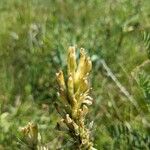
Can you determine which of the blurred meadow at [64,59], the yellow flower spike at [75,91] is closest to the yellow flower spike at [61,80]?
the yellow flower spike at [75,91]

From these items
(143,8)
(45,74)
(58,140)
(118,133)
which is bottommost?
(118,133)

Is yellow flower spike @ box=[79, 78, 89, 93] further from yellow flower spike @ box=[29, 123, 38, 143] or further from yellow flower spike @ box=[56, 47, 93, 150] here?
yellow flower spike @ box=[29, 123, 38, 143]

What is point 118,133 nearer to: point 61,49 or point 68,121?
point 68,121

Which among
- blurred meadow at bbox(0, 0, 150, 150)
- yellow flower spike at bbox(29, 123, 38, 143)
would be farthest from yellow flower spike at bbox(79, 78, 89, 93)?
blurred meadow at bbox(0, 0, 150, 150)

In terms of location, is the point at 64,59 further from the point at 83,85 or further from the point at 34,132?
the point at 83,85

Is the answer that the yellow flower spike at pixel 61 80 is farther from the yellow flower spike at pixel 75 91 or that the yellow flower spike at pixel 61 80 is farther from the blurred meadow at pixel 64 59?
the blurred meadow at pixel 64 59

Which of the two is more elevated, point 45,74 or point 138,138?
point 45,74

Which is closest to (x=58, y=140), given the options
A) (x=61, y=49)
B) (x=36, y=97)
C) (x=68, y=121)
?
(x=36, y=97)

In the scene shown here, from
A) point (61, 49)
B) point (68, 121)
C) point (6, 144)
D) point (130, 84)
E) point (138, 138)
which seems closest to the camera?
point (68, 121)

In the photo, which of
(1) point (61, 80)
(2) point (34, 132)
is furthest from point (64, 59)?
(1) point (61, 80)
